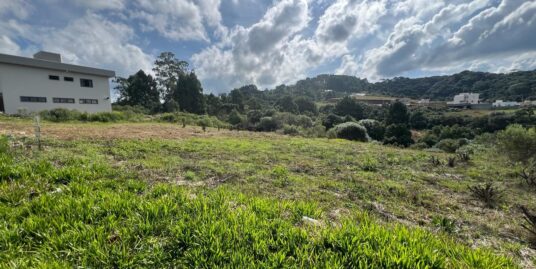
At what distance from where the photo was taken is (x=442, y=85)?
3442 inches

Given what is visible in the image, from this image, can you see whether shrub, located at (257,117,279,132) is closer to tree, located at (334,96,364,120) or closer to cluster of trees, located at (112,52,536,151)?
cluster of trees, located at (112,52,536,151)

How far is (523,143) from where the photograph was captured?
6.94 metres

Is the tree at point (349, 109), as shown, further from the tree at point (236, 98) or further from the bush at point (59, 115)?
the bush at point (59, 115)

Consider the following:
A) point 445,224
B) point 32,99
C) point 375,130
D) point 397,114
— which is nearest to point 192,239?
point 445,224

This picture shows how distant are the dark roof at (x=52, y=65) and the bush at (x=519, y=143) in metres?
29.1

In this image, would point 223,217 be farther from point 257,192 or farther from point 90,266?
point 257,192

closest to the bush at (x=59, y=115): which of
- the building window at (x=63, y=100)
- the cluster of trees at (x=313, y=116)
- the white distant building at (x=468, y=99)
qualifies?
the building window at (x=63, y=100)

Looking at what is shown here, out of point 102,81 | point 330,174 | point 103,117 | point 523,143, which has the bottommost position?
point 330,174

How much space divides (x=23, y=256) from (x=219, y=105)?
4482cm

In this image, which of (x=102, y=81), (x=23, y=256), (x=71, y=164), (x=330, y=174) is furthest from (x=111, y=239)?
(x=102, y=81)

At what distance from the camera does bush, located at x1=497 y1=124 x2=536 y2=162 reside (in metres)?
6.82

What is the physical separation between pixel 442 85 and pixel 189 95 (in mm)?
93912

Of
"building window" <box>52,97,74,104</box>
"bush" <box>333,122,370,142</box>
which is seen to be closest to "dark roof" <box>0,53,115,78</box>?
"building window" <box>52,97,74,104</box>

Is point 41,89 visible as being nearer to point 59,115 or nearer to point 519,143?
point 59,115
